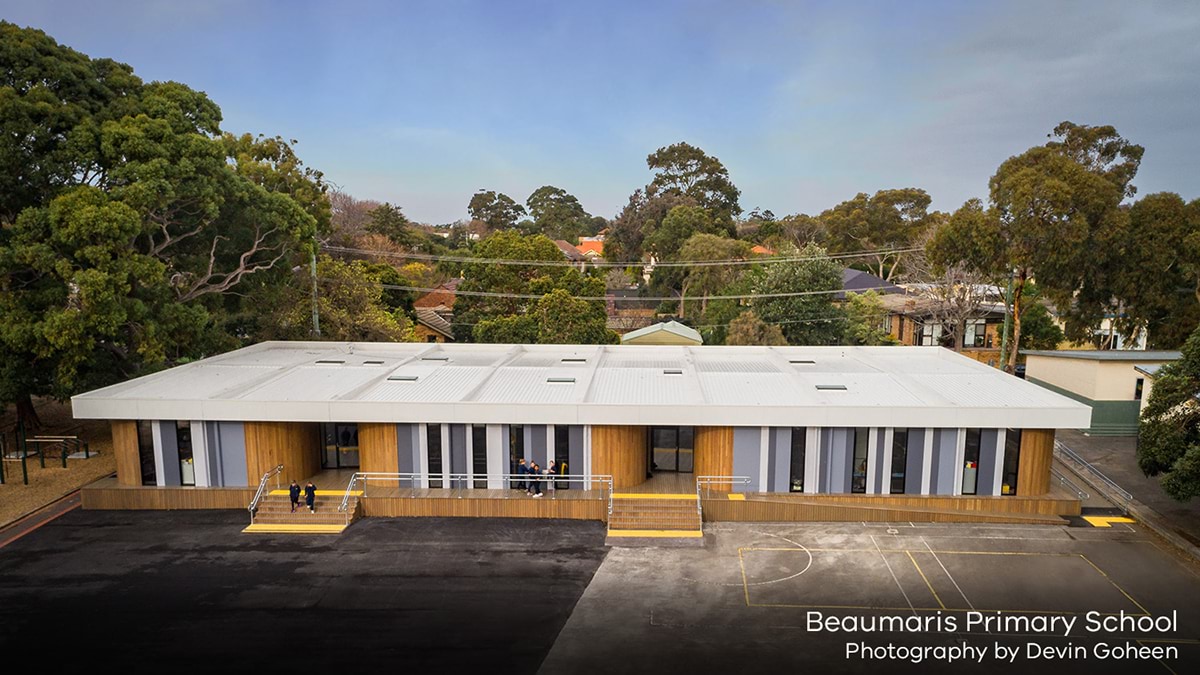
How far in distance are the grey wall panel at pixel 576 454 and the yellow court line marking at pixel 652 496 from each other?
1290mm

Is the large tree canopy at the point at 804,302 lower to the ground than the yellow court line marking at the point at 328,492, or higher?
higher

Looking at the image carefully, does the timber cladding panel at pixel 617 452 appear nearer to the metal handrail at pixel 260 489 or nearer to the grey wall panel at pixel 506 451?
the grey wall panel at pixel 506 451

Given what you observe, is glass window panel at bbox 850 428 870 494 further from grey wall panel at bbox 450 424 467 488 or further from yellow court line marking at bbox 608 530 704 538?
grey wall panel at bbox 450 424 467 488

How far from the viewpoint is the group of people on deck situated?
797 inches

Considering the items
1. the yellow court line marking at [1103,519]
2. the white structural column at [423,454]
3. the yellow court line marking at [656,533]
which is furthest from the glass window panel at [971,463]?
the white structural column at [423,454]

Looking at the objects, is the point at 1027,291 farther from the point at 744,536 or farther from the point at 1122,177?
the point at 744,536

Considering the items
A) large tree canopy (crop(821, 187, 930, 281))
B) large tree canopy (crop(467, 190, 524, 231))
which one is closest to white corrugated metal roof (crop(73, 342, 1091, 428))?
large tree canopy (crop(821, 187, 930, 281))

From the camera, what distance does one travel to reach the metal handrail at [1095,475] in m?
21.2

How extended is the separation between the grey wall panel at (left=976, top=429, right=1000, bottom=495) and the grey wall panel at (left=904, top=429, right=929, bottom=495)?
5.56ft

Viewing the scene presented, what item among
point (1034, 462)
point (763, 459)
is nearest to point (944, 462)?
point (1034, 462)

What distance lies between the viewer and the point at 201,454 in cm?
2080

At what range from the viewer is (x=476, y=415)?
20.2 metres

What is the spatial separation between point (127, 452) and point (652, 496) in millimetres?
15887

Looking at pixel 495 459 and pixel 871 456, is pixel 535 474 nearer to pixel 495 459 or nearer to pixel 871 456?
pixel 495 459
